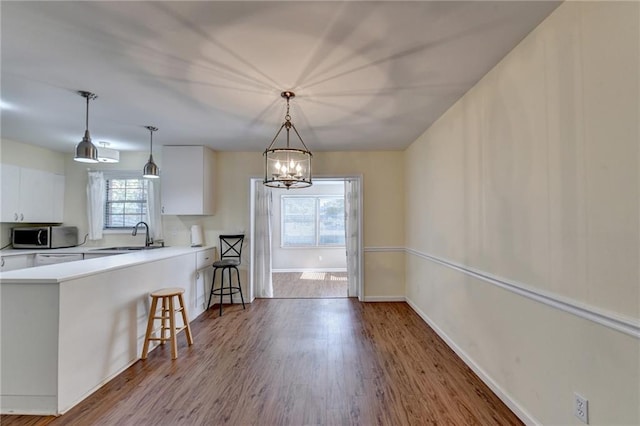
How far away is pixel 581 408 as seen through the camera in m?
1.49

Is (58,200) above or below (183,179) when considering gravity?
below

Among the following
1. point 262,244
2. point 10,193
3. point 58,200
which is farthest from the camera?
point 262,244

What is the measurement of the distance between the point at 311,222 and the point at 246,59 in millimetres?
6000

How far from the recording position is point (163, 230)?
4.72 metres

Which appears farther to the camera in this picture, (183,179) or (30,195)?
(183,179)

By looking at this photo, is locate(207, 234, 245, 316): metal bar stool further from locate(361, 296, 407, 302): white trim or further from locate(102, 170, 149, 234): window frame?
locate(361, 296, 407, 302): white trim

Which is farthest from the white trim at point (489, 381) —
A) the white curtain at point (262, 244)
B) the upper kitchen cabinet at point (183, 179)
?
the upper kitchen cabinet at point (183, 179)

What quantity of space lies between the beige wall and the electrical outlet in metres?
0.03

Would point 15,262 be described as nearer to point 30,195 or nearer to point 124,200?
point 30,195

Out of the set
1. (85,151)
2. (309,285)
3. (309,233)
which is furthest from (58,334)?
(309,233)

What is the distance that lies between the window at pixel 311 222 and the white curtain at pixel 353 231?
2.78 metres

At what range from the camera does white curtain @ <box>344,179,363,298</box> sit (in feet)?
16.2

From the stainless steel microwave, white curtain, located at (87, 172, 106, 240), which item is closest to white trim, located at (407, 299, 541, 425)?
white curtain, located at (87, 172, 106, 240)

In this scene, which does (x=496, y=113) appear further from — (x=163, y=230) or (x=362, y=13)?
(x=163, y=230)
